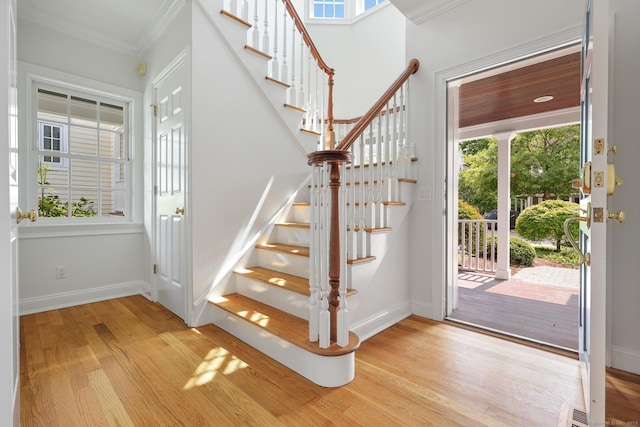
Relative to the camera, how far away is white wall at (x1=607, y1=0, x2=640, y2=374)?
69.7 inches

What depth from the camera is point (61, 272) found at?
289cm

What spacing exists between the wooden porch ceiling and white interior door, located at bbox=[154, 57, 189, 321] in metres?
2.80

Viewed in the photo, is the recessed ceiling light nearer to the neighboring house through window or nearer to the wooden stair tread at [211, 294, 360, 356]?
the wooden stair tread at [211, 294, 360, 356]

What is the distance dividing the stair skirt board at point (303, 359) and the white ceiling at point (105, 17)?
262cm

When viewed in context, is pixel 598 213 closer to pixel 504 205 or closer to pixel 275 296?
pixel 275 296

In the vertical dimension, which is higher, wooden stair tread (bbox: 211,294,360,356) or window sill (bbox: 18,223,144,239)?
window sill (bbox: 18,223,144,239)

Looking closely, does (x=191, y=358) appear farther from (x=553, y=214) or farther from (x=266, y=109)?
(x=553, y=214)

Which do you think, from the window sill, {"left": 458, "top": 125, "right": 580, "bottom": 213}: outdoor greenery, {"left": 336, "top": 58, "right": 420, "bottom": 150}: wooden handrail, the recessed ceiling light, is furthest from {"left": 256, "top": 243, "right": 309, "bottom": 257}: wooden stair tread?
{"left": 458, "top": 125, "right": 580, "bottom": 213}: outdoor greenery

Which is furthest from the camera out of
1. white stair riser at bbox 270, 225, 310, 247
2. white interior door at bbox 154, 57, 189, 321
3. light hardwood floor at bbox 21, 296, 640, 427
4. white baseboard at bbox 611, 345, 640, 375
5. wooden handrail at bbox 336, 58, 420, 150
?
white stair riser at bbox 270, 225, 310, 247

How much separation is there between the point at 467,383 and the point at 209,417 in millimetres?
1322

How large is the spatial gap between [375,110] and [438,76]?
713 mm

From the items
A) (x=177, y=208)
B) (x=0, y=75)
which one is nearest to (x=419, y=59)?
(x=177, y=208)

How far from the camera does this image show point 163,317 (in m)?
2.64

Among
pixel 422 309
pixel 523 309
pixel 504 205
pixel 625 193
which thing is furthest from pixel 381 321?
pixel 504 205
